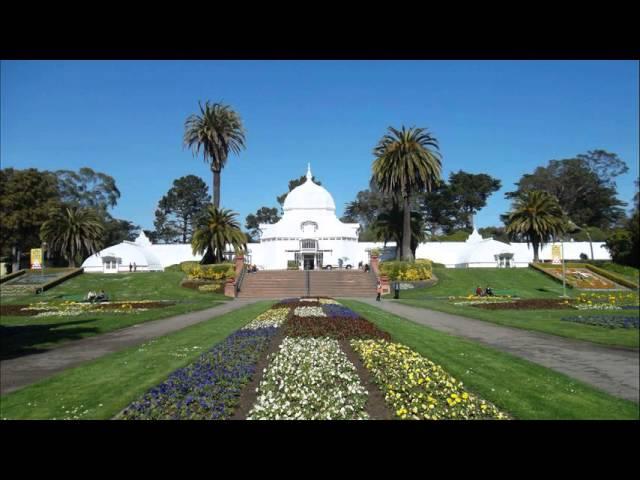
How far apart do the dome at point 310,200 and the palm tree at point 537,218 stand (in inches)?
879

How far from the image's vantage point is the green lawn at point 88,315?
49.8 ft

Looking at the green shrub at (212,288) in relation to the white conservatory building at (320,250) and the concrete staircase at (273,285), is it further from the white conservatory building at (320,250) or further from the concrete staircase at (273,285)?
the white conservatory building at (320,250)

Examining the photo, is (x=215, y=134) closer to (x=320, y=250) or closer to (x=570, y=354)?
(x=320, y=250)

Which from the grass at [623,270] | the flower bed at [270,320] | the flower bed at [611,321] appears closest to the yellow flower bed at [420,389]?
the flower bed at [270,320]

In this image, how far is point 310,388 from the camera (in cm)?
830

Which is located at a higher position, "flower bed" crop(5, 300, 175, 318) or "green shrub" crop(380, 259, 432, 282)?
"green shrub" crop(380, 259, 432, 282)

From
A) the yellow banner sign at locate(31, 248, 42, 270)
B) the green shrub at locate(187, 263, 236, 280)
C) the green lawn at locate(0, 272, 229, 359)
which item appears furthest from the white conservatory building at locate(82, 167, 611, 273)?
the green shrub at locate(187, 263, 236, 280)

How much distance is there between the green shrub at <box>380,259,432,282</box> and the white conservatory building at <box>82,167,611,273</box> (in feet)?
47.7

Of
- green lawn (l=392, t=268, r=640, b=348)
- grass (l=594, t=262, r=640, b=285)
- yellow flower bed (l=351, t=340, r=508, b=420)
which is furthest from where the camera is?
grass (l=594, t=262, r=640, b=285)

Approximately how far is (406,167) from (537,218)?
13.6m

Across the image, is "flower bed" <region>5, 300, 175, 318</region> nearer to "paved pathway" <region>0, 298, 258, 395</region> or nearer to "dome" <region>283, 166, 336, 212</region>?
"paved pathway" <region>0, 298, 258, 395</region>

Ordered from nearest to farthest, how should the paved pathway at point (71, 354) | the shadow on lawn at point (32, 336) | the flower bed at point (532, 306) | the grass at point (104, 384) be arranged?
Answer: the grass at point (104, 384) < the paved pathway at point (71, 354) < the shadow on lawn at point (32, 336) < the flower bed at point (532, 306)

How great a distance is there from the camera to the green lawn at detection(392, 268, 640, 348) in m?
13.6
